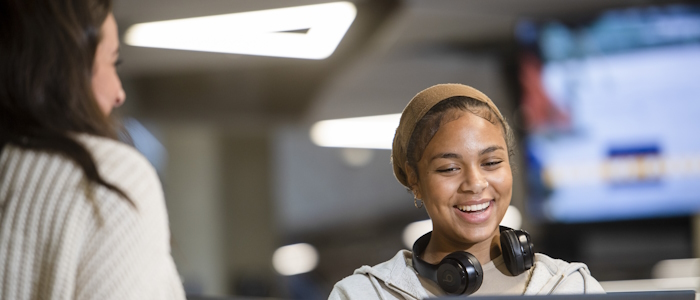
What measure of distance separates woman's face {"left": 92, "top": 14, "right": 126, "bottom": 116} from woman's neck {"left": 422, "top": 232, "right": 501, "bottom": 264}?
28.6 inches

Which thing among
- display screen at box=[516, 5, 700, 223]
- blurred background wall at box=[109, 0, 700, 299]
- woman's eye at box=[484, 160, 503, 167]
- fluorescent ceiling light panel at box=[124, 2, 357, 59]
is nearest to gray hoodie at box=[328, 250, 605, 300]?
woman's eye at box=[484, 160, 503, 167]

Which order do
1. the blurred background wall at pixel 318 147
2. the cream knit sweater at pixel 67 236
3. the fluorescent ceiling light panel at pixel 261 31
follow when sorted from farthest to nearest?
the blurred background wall at pixel 318 147 < the fluorescent ceiling light panel at pixel 261 31 < the cream knit sweater at pixel 67 236

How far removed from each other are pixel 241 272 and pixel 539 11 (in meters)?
4.56

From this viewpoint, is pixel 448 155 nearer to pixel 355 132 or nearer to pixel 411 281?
pixel 411 281

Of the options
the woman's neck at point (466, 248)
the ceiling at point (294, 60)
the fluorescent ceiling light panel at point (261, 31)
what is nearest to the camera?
the woman's neck at point (466, 248)

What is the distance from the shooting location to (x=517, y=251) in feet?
4.56

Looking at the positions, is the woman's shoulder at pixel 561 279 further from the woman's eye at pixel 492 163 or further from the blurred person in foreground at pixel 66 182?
the blurred person in foreground at pixel 66 182

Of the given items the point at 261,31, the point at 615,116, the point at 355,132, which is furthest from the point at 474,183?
the point at 355,132

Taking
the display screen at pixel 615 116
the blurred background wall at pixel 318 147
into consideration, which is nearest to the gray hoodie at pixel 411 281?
the blurred background wall at pixel 318 147

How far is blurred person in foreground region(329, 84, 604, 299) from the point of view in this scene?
1395mm

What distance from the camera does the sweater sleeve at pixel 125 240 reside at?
97 centimetres

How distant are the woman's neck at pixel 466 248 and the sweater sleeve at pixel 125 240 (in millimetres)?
621

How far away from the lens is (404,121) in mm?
1523

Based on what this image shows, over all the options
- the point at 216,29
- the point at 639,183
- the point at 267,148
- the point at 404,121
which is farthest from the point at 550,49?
the point at 267,148
